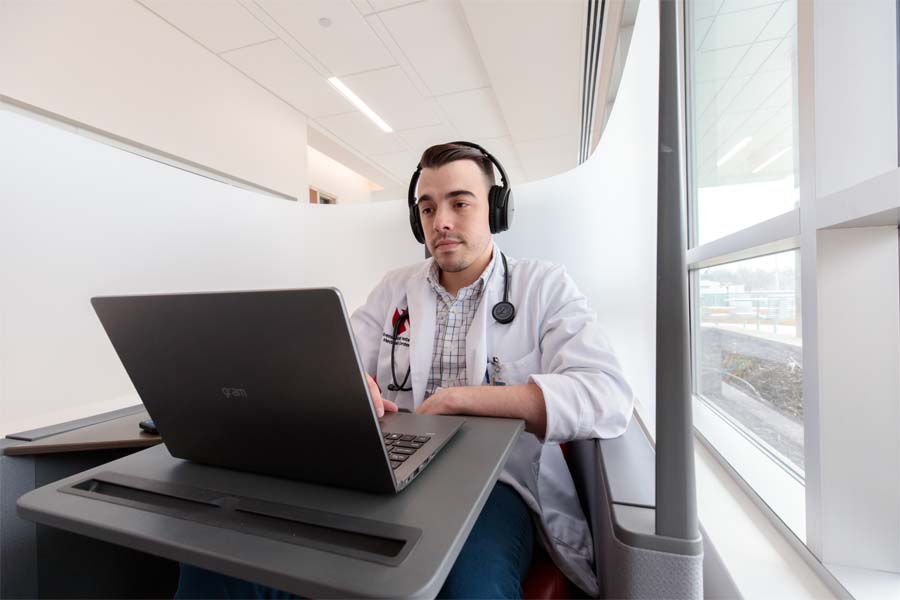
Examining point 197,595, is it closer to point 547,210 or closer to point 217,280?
point 217,280

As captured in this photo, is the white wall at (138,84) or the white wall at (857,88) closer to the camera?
the white wall at (857,88)

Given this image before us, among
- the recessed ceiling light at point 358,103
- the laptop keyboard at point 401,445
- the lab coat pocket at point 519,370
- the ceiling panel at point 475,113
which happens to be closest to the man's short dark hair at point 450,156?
the lab coat pocket at point 519,370

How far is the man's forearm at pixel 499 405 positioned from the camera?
685mm

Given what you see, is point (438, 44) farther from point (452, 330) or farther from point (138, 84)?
point (452, 330)

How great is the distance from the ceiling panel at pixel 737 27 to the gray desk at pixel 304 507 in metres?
1.07

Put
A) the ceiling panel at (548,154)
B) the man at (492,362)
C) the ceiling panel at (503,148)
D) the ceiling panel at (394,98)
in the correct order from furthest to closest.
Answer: the ceiling panel at (548,154) < the ceiling panel at (503,148) < the ceiling panel at (394,98) < the man at (492,362)

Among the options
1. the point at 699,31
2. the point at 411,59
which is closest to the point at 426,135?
the point at 411,59

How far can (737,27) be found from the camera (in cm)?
A: 99

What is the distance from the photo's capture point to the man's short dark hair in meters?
1.10

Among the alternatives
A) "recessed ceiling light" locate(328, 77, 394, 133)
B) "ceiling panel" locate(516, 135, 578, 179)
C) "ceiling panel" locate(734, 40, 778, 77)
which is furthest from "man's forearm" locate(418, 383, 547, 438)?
"ceiling panel" locate(516, 135, 578, 179)

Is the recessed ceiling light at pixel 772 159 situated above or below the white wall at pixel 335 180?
below

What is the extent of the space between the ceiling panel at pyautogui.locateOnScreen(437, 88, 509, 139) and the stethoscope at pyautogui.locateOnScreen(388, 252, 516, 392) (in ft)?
9.98

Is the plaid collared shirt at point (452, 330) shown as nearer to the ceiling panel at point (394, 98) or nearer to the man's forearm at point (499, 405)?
the man's forearm at point (499, 405)

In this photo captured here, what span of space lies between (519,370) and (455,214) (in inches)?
18.3
